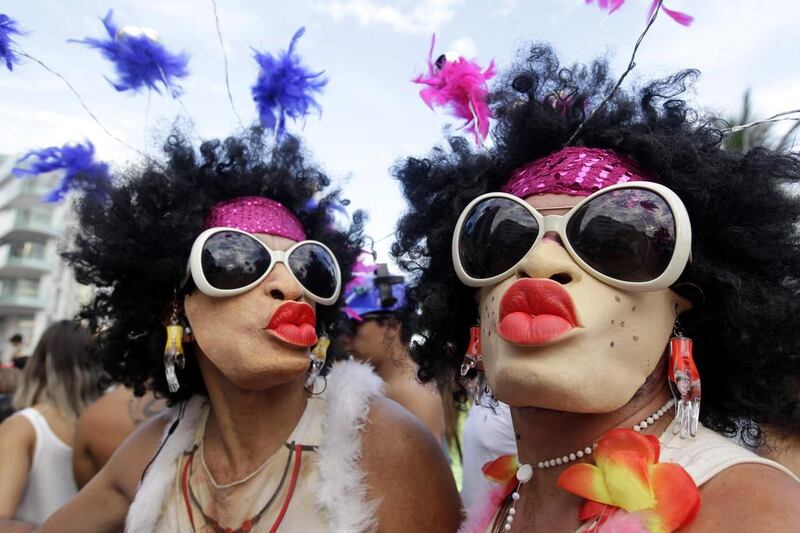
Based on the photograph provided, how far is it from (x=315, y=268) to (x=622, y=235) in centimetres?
124

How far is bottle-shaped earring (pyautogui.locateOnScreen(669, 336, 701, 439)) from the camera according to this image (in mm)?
1341

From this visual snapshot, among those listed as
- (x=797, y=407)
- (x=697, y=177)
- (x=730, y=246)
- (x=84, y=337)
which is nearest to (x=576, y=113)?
(x=697, y=177)

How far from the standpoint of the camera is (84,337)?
3.71 m

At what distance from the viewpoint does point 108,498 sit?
2445 mm

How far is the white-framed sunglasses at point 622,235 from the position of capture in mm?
1312

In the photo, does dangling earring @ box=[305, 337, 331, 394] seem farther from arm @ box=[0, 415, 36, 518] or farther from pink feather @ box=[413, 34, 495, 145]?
arm @ box=[0, 415, 36, 518]

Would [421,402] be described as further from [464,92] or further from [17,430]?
[464,92]

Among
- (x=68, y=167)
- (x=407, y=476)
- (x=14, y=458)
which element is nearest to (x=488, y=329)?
(x=407, y=476)

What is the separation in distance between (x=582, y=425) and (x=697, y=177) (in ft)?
2.17

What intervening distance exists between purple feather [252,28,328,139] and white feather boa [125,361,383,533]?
1.15m

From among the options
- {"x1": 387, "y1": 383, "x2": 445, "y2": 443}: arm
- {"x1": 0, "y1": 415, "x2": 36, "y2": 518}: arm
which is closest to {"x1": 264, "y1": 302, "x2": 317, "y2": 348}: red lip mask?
{"x1": 0, "y1": 415, "x2": 36, "y2": 518}: arm

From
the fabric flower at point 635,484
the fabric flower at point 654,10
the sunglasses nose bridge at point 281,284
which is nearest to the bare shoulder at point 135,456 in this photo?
the sunglasses nose bridge at point 281,284

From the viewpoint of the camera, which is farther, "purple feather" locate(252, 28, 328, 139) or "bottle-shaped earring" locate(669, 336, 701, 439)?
"purple feather" locate(252, 28, 328, 139)

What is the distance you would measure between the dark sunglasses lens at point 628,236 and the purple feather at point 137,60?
203 centimetres
